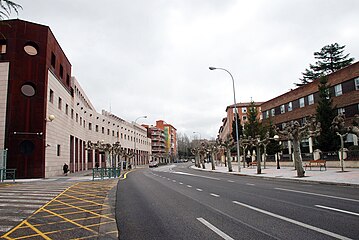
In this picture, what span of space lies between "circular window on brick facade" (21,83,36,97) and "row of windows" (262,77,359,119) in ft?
118

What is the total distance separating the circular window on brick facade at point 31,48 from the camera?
29188mm

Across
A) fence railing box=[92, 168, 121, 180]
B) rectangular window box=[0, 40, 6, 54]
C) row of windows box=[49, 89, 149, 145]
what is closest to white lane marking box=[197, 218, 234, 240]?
fence railing box=[92, 168, 121, 180]

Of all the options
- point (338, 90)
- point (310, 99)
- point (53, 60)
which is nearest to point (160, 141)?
point (310, 99)

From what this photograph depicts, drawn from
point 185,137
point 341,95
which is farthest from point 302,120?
point 185,137

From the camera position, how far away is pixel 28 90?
93.8 ft

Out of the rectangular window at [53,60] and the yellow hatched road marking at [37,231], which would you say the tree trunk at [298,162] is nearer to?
the yellow hatched road marking at [37,231]

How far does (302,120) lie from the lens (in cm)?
4550

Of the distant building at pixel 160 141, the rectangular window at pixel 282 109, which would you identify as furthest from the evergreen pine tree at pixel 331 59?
the distant building at pixel 160 141

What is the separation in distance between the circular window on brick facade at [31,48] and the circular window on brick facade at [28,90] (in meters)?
3.28

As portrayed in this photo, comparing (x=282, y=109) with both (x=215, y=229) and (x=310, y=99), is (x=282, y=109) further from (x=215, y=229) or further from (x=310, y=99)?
(x=215, y=229)

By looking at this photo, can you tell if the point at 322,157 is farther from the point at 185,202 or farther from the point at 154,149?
the point at 154,149

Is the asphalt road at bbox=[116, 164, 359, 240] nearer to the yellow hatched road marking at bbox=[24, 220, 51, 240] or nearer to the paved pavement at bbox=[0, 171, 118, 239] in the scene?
the paved pavement at bbox=[0, 171, 118, 239]

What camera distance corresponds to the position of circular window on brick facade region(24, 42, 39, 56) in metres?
29.2

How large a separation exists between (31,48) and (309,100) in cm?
3802
